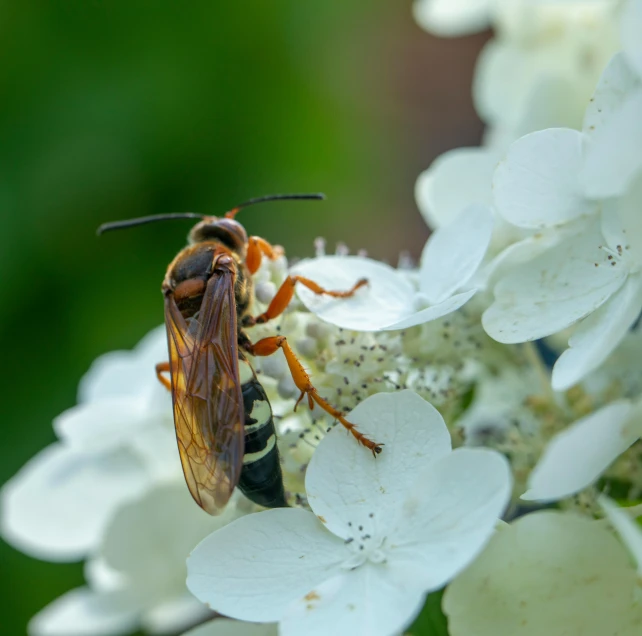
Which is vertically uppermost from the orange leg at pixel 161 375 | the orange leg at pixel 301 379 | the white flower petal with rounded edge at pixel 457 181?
the white flower petal with rounded edge at pixel 457 181

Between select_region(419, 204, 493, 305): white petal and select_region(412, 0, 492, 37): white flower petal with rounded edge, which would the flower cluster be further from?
select_region(412, 0, 492, 37): white flower petal with rounded edge

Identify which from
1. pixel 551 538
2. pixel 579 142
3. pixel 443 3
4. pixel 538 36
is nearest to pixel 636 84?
pixel 579 142

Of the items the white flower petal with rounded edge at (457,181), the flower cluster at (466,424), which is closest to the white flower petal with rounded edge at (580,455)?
the flower cluster at (466,424)

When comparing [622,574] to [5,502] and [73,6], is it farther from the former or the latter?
[73,6]

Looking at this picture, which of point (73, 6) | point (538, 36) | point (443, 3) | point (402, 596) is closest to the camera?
point (402, 596)

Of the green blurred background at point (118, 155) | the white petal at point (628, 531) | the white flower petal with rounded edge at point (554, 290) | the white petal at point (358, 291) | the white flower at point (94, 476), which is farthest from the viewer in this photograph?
the green blurred background at point (118, 155)

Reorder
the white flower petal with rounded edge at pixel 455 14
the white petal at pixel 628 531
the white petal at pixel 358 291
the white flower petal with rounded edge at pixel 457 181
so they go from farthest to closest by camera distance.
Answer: the white flower petal with rounded edge at pixel 455 14, the white flower petal with rounded edge at pixel 457 181, the white petal at pixel 358 291, the white petal at pixel 628 531

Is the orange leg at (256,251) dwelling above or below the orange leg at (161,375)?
above

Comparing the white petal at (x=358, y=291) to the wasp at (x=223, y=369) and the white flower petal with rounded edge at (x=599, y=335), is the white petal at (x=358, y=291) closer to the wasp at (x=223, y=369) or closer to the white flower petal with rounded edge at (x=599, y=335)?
the wasp at (x=223, y=369)
